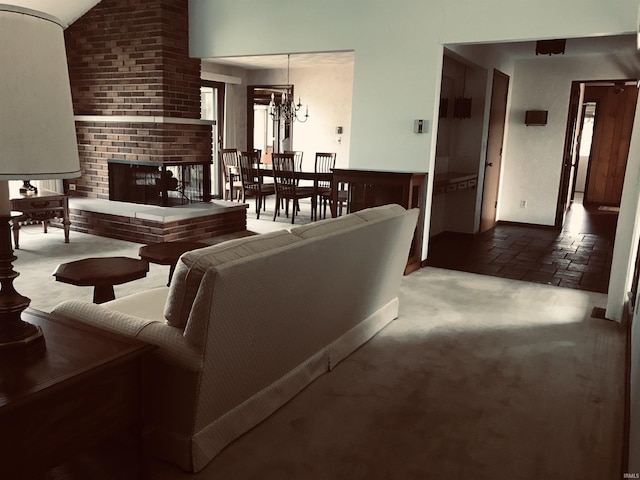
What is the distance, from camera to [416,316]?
12.2ft

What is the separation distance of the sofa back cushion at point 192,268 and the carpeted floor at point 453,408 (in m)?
0.60

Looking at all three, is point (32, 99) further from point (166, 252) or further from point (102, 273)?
point (166, 252)

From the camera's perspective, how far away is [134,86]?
6.12m

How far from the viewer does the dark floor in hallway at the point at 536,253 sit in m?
4.93

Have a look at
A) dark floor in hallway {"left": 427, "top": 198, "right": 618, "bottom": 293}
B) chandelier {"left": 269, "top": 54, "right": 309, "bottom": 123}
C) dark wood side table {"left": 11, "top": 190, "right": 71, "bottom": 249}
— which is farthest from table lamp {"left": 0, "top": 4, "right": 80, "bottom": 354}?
chandelier {"left": 269, "top": 54, "right": 309, "bottom": 123}

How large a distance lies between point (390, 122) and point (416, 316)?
211 centimetres

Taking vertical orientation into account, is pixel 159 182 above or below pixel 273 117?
below

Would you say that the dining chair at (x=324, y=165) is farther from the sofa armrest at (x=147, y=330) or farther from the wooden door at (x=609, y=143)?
the sofa armrest at (x=147, y=330)

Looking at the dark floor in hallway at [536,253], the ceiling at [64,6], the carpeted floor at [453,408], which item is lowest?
the carpeted floor at [453,408]

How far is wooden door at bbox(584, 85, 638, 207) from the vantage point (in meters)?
10.1

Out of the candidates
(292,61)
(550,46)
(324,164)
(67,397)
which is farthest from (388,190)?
(292,61)

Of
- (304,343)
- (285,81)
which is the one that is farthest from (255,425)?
(285,81)

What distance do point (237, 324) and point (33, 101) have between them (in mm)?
1025

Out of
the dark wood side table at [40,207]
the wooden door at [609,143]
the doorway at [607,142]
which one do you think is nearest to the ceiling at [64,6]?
the dark wood side table at [40,207]
